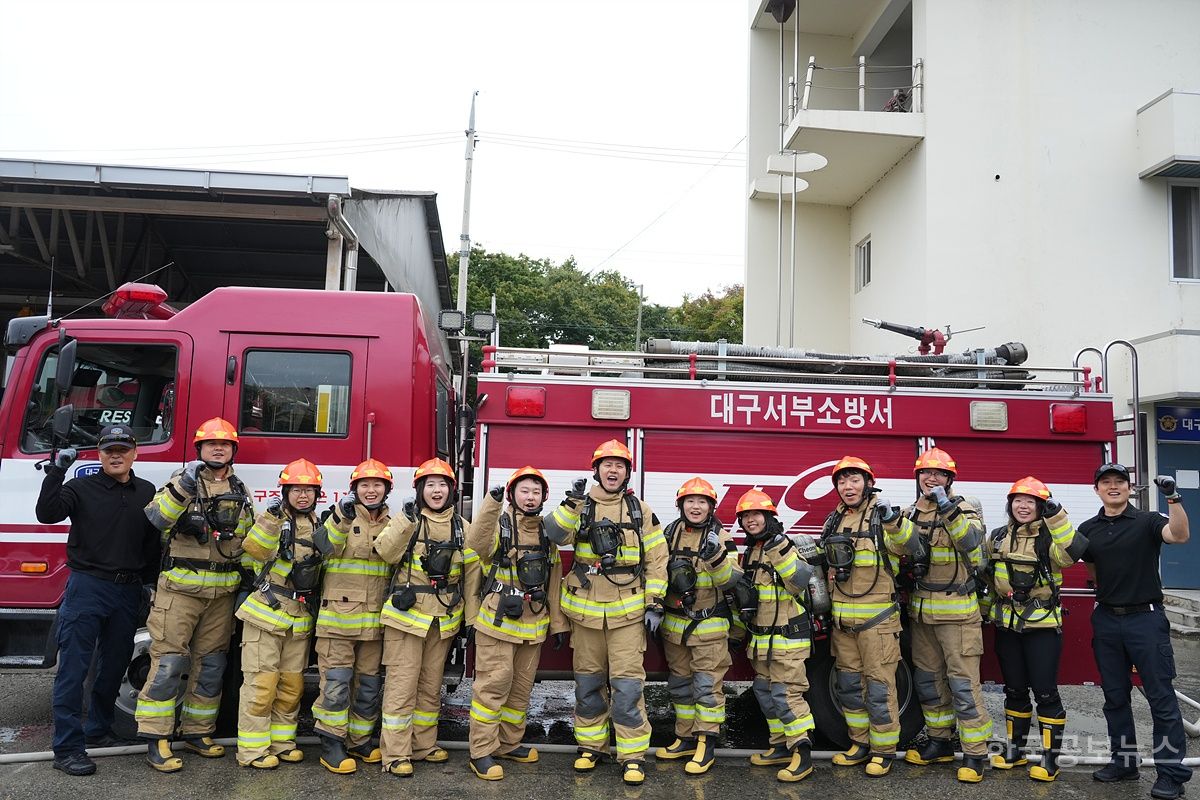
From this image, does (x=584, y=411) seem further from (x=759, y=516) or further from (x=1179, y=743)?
(x=1179, y=743)

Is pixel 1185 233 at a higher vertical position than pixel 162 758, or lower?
higher

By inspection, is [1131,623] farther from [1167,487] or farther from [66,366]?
[66,366]

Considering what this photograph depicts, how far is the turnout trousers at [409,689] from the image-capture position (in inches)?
195

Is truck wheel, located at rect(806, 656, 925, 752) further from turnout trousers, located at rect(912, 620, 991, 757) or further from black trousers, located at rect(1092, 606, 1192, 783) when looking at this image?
black trousers, located at rect(1092, 606, 1192, 783)

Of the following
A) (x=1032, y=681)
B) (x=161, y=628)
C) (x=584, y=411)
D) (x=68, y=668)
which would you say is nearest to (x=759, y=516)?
(x=584, y=411)

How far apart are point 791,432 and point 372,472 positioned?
271 cm

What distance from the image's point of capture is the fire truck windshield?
5.36 meters

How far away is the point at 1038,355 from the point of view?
11984 mm

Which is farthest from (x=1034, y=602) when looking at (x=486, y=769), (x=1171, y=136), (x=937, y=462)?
(x=1171, y=136)

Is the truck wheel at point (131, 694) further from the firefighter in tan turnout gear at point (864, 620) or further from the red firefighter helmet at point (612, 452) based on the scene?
the firefighter in tan turnout gear at point (864, 620)

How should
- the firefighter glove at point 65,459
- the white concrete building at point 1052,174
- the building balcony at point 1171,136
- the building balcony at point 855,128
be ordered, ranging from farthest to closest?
the building balcony at point 855,128
the white concrete building at point 1052,174
the building balcony at point 1171,136
the firefighter glove at point 65,459

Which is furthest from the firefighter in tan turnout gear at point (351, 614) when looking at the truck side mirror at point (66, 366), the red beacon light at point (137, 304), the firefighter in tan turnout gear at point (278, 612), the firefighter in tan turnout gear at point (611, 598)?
the red beacon light at point (137, 304)

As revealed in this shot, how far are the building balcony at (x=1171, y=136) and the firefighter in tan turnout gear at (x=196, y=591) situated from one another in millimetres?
12414

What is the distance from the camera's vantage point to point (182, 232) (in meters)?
12.9
